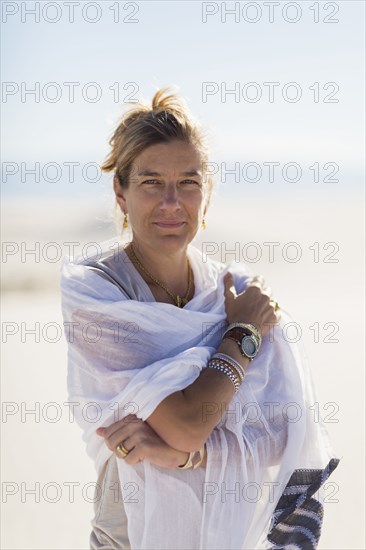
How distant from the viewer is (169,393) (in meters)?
2.59

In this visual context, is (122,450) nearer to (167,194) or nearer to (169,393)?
(169,393)

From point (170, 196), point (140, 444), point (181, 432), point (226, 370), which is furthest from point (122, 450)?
point (170, 196)

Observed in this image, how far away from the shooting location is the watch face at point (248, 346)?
280 centimetres

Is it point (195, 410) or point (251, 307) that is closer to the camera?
point (195, 410)

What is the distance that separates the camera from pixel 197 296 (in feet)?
9.84

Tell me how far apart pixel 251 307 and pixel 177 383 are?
455 mm

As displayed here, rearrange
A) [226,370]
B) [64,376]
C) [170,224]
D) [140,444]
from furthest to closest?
1. [64,376]
2. [170,224]
3. [226,370]
4. [140,444]

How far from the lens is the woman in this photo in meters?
2.64

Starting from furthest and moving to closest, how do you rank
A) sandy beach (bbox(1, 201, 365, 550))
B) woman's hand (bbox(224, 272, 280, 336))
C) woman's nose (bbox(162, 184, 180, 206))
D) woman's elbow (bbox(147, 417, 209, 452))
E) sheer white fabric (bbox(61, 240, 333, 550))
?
sandy beach (bbox(1, 201, 365, 550)), woman's hand (bbox(224, 272, 280, 336)), woman's nose (bbox(162, 184, 180, 206)), sheer white fabric (bbox(61, 240, 333, 550)), woman's elbow (bbox(147, 417, 209, 452))

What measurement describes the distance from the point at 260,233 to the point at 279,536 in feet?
49.9

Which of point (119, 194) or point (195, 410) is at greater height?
point (119, 194)

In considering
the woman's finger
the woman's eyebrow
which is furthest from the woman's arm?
the woman's eyebrow

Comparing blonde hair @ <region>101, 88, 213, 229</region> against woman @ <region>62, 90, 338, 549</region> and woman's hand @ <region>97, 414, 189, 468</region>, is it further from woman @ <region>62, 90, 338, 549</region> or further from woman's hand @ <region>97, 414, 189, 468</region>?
woman's hand @ <region>97, 414, 189, 468</region>

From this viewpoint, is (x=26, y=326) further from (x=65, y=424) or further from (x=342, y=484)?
(x=342, y=484)
